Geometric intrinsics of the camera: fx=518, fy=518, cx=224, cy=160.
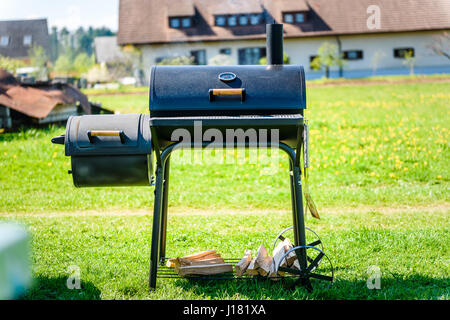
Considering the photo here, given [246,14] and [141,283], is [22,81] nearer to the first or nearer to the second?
[141,283]

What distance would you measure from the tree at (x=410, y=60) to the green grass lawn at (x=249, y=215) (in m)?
21.4

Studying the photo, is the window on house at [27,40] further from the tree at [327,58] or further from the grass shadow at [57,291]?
the grass shadow at [57,291]

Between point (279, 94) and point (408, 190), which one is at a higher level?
point (279, 94)

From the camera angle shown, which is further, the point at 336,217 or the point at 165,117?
the point at 336,217

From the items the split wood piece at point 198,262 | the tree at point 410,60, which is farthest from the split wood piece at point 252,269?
the tree at point 410,60

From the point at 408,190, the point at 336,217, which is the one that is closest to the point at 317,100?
the point at 408,190

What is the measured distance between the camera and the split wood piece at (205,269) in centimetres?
420

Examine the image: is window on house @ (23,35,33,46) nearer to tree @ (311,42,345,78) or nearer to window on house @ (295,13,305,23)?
window on house @ (295,13,305,23)

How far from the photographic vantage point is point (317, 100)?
18.7 meters

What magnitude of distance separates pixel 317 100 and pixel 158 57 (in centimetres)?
1607

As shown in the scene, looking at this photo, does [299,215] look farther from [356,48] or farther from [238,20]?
[356,48]

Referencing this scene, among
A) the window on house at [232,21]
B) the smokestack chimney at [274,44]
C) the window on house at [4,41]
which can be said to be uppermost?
the window on house at [232,21]

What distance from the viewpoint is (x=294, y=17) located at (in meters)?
31.6
